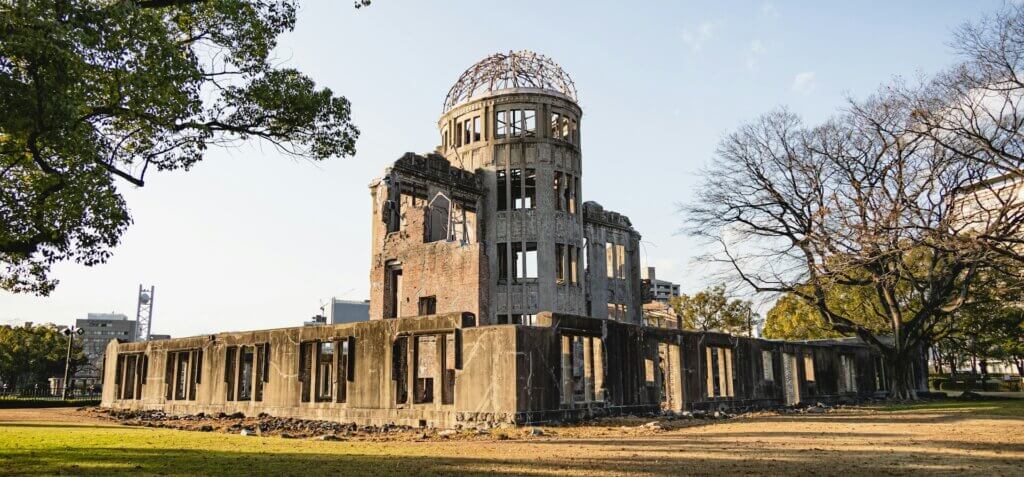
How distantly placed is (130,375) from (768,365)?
25627 millimetres

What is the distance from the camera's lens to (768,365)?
25938mm

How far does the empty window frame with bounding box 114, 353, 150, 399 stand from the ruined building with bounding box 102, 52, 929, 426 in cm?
6

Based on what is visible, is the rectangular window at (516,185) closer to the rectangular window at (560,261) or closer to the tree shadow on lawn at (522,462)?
the rectangular window at (560,261)

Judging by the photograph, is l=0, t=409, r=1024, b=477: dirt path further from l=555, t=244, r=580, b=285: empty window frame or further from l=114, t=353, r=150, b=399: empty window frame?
l=114, t=353, r=150, b=399: empty window frame

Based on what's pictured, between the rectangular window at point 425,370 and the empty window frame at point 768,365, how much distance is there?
11.5m

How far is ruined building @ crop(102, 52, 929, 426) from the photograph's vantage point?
16.9m

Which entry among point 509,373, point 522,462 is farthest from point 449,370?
point 522,462

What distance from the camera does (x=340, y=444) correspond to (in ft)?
39.2

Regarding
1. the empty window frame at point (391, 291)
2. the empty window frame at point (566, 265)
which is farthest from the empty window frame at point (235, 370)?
the empty window frame at point (566, 265)

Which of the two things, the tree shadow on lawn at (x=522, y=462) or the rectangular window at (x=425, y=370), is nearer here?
the tree shadow on lawn at (x=522, y=462)

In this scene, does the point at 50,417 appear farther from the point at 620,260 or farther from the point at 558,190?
the point at 620,260

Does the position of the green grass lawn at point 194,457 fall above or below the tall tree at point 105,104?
below

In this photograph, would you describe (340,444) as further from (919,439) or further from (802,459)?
(919,439)

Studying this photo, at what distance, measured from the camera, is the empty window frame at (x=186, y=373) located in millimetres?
26109
